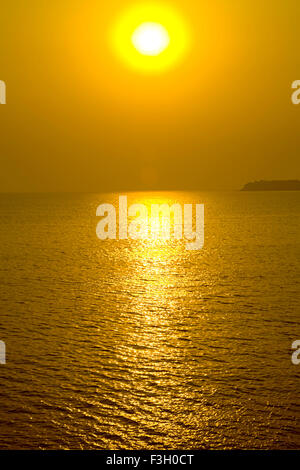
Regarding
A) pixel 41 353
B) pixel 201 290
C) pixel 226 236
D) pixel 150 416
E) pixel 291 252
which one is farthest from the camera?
pixel 226 236

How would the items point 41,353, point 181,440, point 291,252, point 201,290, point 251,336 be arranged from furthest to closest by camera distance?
1. point 291,252
2. point 201,290
3. point 251,336
4. point 41,353
5. point 181,440

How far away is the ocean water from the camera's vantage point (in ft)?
63.8

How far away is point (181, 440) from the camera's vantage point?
61.6 ft

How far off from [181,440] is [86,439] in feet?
12.6

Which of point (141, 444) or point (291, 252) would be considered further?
point (291, 252)

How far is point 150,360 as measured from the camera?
27.1 meters

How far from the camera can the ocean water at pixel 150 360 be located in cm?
1944

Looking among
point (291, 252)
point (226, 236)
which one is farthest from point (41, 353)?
point (226, 236)

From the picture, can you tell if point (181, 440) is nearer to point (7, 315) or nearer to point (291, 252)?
point (7, 315)

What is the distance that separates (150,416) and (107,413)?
194cm
